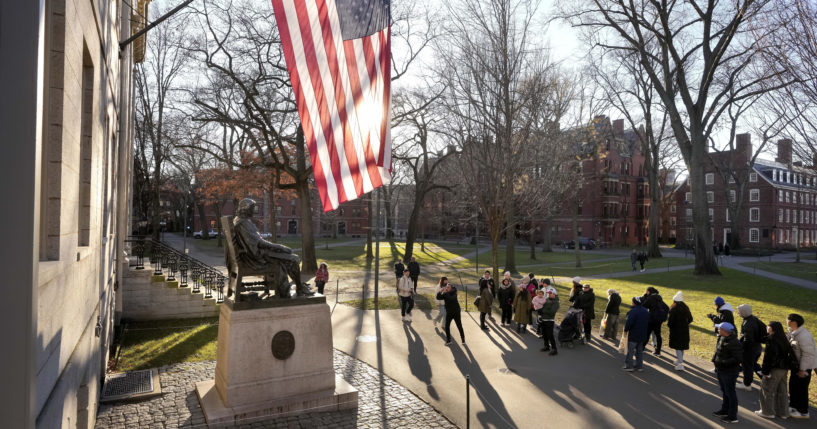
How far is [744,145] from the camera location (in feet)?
199

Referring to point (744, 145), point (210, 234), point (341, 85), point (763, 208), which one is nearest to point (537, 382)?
point (341, 85)

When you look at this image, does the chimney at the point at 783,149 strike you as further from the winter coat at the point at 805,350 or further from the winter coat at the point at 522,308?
the winter coat at the point at 805,350

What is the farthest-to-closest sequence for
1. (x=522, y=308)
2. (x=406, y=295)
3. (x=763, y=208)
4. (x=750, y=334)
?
1. (x=763, y=208)
2. (x=406, y=295)
3. (x=522, y=308)
4. (x=750, y=334)

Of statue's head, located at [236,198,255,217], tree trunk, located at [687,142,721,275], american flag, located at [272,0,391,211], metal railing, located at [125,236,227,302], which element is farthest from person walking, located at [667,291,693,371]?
tree trunk, located at [687,142,721,275]

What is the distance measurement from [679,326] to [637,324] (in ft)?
3.67

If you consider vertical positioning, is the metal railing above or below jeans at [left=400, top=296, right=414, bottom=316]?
above

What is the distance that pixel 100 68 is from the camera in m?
6.58

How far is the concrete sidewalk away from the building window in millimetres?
69232

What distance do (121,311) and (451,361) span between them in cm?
1033

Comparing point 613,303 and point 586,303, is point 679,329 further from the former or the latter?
point 586,303

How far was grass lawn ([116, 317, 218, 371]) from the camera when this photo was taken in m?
11.1

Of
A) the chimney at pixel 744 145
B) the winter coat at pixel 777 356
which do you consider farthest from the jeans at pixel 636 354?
the chimney at pixel 744 145

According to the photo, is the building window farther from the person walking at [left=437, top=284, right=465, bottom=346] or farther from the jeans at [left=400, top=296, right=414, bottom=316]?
the person walking at [left=437, top=284, right=465, bottom=346]

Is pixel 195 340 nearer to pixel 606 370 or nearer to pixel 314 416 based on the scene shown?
pixel 314 416
